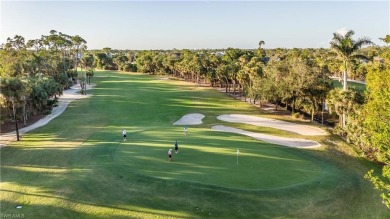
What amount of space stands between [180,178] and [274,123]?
28753 millimetres

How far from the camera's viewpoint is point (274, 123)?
159ft

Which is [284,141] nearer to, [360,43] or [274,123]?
[274,123]

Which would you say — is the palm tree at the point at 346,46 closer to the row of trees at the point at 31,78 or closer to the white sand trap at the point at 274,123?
the white sand trap at the point at 274,123

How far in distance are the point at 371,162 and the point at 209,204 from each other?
66.8ft

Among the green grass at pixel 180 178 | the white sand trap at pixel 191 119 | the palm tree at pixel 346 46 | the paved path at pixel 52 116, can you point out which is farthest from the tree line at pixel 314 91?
the white sand trap at pixel 191 119

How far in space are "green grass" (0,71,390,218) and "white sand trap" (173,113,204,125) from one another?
843cm

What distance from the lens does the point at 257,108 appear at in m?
61.1

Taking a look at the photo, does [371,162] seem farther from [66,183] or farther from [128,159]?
[66,183]

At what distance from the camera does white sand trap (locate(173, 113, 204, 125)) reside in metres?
47.8

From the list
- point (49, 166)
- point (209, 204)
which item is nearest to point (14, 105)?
point (49, 166)

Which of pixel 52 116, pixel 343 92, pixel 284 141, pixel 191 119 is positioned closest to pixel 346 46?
pixel 343 92

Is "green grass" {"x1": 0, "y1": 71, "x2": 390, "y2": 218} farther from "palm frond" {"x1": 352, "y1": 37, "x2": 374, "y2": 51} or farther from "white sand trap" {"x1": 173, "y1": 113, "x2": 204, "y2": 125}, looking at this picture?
"palm frond" {"x1": 352, "y1": 37, "x2": 374, "y2": 51}

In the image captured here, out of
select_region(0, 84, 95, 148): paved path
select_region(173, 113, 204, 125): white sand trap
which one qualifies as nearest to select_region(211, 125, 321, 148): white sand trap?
select_region(173, 113, 204, 125): white sand trap

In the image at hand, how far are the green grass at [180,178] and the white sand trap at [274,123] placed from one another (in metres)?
4.32
